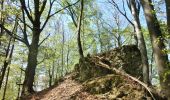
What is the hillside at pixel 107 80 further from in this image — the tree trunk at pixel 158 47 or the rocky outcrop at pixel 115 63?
the tree trunk at pixel 158 47

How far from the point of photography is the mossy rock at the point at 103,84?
11.1 m

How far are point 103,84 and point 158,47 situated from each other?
13.4ft

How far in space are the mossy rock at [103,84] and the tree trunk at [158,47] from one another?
3.48 m

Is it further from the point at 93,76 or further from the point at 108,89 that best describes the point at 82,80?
the point at 108,89

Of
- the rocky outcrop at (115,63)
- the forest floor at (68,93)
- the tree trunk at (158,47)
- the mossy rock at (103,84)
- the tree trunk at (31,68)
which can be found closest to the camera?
the tree trunk at (158,47)

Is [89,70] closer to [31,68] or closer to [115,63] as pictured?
[115,63]

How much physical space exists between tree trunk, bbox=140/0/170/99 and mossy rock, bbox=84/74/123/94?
3484mm

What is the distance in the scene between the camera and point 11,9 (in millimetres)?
16891

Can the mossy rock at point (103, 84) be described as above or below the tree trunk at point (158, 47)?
below

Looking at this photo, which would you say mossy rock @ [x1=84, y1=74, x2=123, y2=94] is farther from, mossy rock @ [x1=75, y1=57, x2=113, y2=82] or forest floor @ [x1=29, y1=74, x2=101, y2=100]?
mossy rock @ [x1=75, y1=57, x2=113, y2=82]

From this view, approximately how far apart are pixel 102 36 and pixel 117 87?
25.9 metres

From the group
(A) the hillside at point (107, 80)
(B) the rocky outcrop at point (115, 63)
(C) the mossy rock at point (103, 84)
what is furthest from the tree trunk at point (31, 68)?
(C) the mossy rock at point (103, 84)

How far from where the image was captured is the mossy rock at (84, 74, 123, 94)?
36.3 feet

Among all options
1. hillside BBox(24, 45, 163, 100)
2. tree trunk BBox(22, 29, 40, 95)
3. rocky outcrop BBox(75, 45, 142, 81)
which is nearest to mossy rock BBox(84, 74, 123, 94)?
hillside BBox(24, 45, 163, 100)
